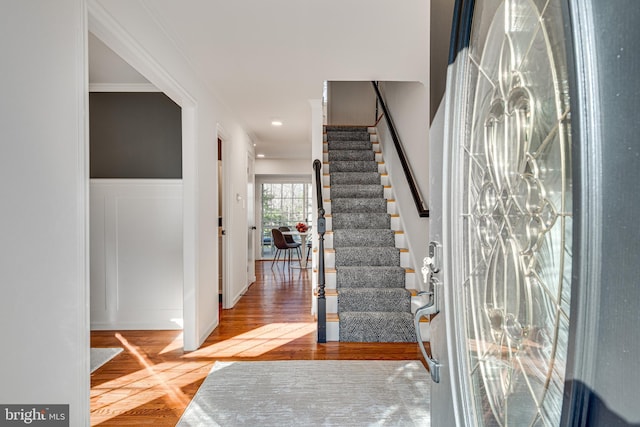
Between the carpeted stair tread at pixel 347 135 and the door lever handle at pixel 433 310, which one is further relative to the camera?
the carpeted stair tread at pixel 347 135

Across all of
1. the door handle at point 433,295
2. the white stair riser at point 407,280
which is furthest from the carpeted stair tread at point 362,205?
the door handle at point 433,295

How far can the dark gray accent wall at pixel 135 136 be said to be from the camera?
3473 mm

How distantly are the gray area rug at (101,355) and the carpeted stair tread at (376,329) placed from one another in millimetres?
1876

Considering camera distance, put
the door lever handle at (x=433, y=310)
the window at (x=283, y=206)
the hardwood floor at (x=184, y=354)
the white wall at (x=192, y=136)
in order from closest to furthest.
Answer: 1. the door lever handle at (x=433, y=310)
2. the white wall at (x=192, y=136)
3. the hardwood floor at (x=184, y=354)
4. the window at (x=283, y=206)

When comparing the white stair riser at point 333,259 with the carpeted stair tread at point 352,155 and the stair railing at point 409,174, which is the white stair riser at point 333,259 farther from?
the carpeted stair tread at point 352,155

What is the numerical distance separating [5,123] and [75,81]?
42 cm

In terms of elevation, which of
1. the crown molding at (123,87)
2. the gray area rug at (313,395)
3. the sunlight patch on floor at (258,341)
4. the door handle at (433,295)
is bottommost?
the sunlight patch on floor at (258,341)

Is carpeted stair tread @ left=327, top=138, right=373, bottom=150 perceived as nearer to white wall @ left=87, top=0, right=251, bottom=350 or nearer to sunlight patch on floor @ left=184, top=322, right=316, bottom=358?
white wall @ left=87, top=0, right=251, bottom=350

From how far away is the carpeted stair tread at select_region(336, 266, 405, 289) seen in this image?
367 cm

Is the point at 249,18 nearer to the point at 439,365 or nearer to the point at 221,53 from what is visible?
the point at 221,53

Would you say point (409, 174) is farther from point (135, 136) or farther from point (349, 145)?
point (135, 136)

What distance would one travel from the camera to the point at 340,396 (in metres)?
2.21

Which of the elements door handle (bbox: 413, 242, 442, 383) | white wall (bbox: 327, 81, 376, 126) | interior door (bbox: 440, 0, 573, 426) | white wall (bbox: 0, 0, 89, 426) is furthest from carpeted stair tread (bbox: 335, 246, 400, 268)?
white wall (bbox: 327, 81, 376, 126)

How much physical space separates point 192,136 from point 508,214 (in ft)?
8.98
